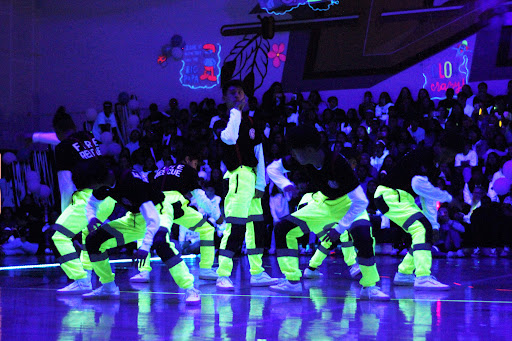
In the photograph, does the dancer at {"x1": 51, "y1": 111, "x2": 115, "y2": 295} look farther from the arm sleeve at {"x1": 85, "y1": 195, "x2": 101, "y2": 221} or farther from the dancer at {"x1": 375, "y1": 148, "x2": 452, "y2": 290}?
the dancer at {"x1": 375, "y1": 148, "x2": 452, "y2": 290}

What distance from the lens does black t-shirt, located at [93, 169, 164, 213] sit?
18.4 feet

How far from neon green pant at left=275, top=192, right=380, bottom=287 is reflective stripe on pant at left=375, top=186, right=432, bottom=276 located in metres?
0.55

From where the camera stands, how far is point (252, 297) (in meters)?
6.05

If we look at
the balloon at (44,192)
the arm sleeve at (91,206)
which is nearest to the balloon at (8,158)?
the balloon at (44,192)

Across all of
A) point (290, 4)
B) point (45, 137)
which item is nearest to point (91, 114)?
point (290, 4)

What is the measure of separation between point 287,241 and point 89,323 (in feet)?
7.00

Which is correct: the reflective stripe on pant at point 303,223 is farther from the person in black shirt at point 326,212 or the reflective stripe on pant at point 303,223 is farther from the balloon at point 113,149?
the balloon at point 113,149

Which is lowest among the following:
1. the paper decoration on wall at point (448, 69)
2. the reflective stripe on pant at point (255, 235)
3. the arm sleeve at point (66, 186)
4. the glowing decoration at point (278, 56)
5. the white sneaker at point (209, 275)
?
the white sneaker at point (209, 275)

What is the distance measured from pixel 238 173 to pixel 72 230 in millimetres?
1717

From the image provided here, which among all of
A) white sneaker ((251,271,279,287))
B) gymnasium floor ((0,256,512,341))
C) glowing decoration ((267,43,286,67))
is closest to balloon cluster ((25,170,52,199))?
glowing decoration ((267,43,286,67))

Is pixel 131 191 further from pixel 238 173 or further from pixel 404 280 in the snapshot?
pixel 404 280

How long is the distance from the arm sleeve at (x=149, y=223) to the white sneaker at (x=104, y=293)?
1.00 metres

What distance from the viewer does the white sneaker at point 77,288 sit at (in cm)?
644

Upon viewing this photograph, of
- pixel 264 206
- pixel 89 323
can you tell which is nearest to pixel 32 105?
pixel 264 206
